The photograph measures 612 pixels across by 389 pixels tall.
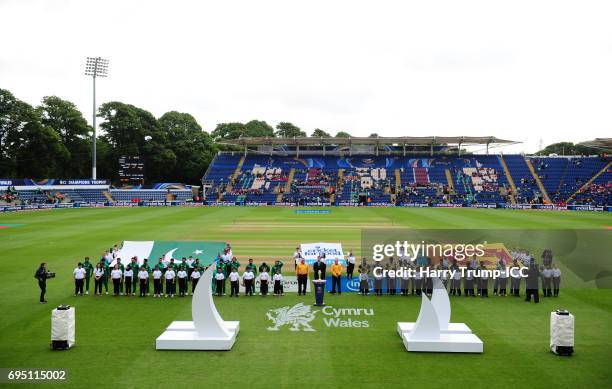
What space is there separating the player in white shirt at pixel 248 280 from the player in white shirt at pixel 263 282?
0.32 meters

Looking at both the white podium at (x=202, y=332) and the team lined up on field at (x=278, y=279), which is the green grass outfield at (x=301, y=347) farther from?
the team lined up on field at (x=278, y=279)

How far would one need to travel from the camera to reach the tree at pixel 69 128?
71812 mm

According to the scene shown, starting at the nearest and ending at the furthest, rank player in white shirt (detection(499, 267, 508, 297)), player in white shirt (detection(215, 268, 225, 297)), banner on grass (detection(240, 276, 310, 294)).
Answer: player in white shirt (detection(499, 267, 508, 297)) → player in white shirt (detection(215, 268, 225, 297)) → banner on grass (detection(240, 276, 310, 294))

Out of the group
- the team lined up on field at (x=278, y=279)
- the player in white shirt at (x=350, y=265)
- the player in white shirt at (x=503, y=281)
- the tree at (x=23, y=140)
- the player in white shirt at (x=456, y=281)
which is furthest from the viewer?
the tree at (x=23, y=140)

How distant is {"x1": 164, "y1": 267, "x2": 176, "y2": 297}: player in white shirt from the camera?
55.6 feet

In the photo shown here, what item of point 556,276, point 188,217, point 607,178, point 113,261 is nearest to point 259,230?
point 188,217

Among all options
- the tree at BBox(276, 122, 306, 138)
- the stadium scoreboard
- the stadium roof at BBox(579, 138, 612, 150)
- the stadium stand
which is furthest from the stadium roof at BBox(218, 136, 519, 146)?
the tree at BBox(276, 122, 306, 138)

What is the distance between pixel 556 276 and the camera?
667 inches

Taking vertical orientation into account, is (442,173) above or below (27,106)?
below

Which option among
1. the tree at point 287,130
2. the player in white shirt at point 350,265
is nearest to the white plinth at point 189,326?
the player in white shirt at point 350,265

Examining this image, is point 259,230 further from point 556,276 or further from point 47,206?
point 47,206

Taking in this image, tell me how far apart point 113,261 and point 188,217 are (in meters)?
28.4

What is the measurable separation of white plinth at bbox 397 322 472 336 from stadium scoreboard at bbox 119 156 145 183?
57.0 meters

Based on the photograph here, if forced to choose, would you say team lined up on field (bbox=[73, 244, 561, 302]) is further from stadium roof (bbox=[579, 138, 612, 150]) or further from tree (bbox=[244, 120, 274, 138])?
tree (bbox=[244, 120, 274, 138])
